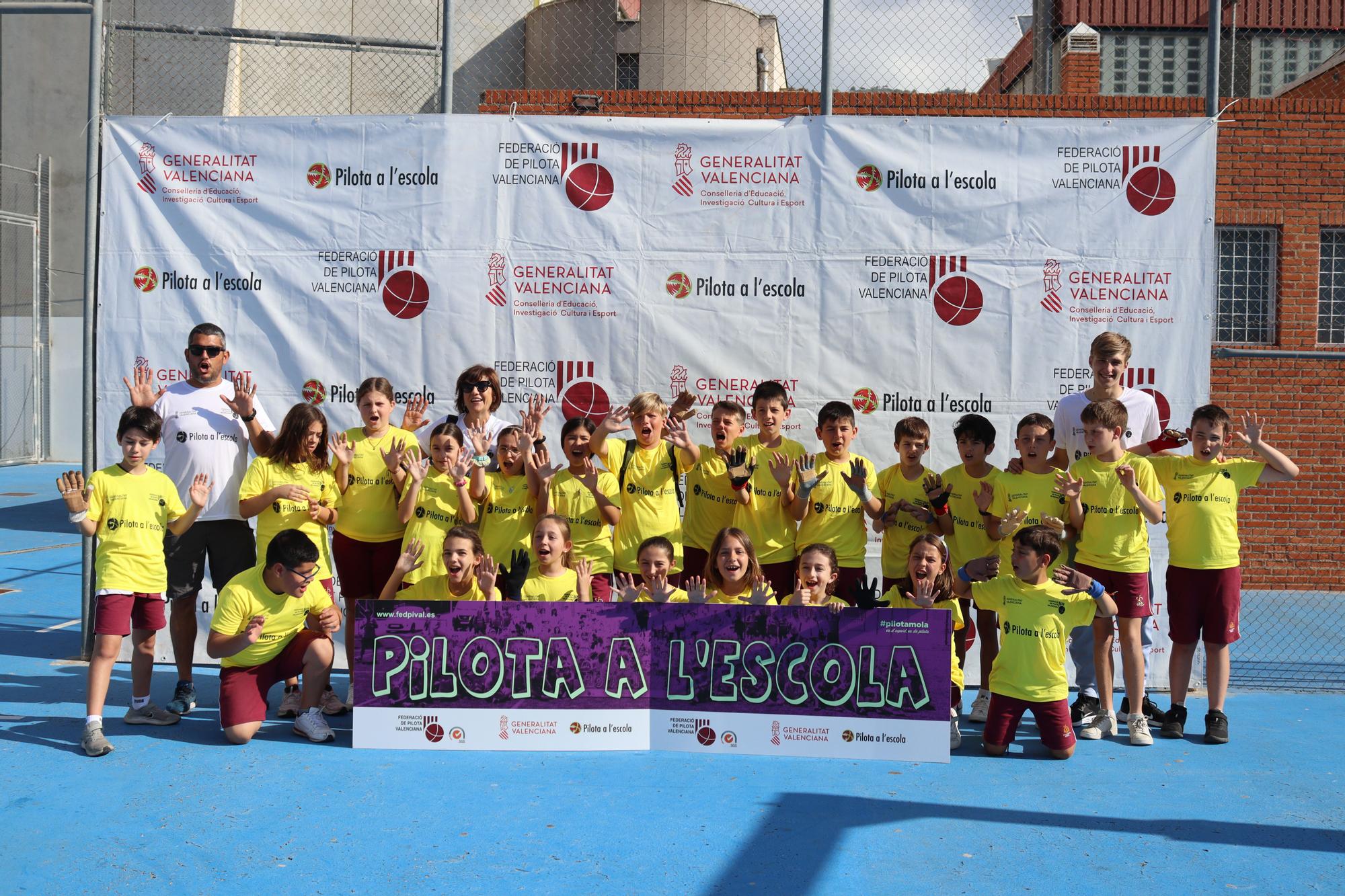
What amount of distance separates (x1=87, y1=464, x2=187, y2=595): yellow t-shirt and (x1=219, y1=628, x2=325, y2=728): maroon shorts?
2.00ft

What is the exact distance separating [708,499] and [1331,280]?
26.9 ft

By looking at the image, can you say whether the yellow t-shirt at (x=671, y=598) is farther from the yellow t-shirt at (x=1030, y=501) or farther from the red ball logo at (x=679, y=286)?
the red ball logo at (x=679, y=286)

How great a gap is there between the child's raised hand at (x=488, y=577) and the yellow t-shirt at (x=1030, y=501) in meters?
2.51

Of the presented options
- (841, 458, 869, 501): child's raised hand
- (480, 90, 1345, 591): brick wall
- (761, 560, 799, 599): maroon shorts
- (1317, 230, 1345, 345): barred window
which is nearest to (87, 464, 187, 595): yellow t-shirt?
(761, 560, 799, 599): maroon shorts

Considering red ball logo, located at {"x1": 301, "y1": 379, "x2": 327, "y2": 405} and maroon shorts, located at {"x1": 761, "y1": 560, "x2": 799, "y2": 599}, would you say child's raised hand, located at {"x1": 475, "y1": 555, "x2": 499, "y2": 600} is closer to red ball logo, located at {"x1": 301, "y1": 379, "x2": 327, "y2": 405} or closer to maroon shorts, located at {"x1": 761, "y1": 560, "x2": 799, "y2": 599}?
maroon shorts, located at {"x1": 761, "y1": 560, "x2": 799, "y2": 599}

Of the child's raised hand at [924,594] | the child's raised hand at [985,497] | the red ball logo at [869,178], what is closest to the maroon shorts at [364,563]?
the child's raised hand at [924,594]

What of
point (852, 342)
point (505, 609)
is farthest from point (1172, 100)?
point (505, 609)

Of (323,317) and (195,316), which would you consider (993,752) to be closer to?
(323,317)

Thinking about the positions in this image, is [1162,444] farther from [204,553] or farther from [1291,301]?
[1291,301]

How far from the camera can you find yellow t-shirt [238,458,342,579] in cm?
541

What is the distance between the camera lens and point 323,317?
666 cm

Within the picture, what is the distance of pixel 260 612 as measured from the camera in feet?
16.8

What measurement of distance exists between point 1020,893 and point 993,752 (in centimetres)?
156

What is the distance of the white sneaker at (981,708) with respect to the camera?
18.5 ft
